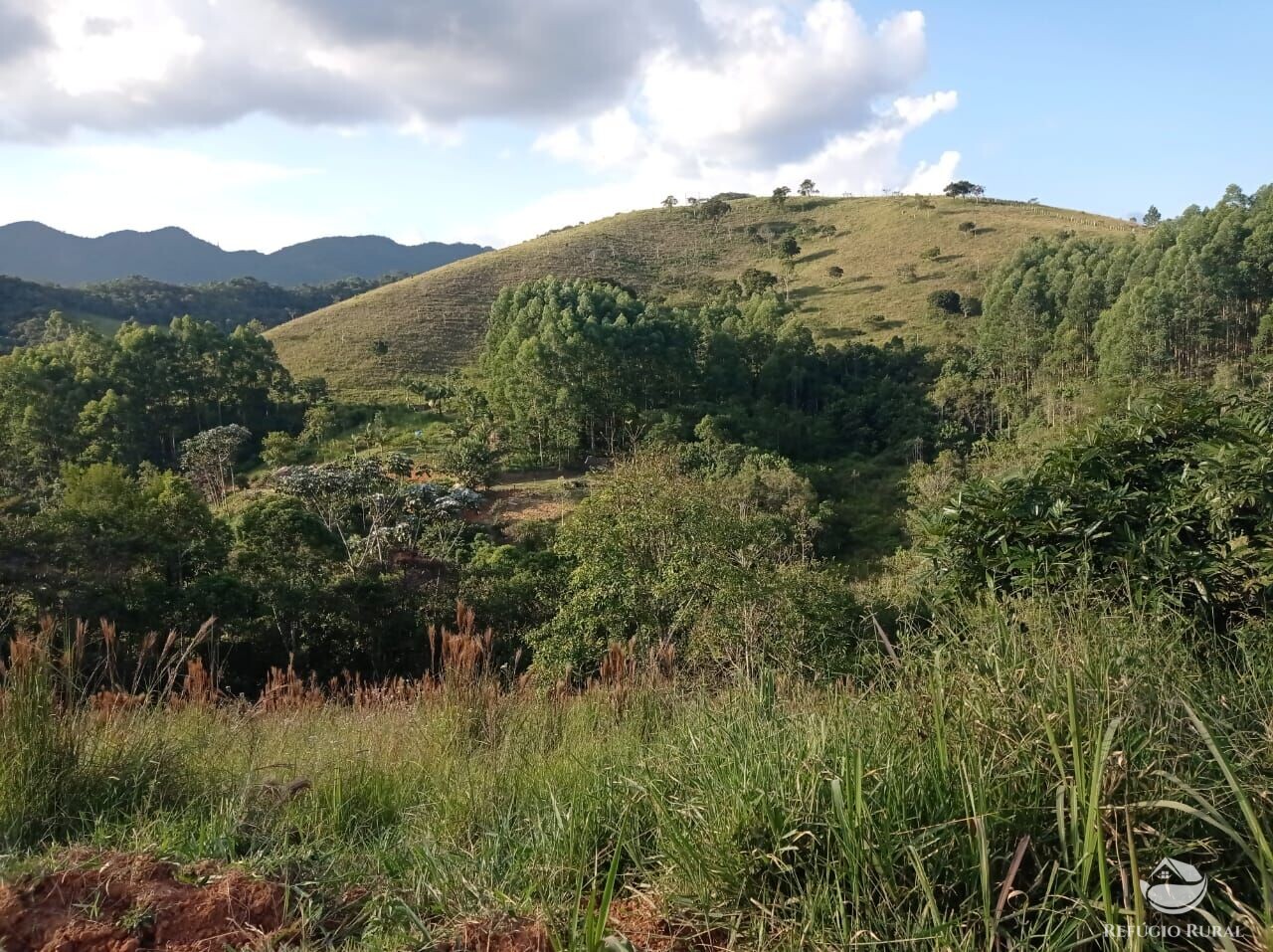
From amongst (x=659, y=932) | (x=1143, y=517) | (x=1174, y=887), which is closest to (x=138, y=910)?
(x=659, y=932)

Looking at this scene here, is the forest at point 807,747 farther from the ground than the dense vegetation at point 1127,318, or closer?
closer

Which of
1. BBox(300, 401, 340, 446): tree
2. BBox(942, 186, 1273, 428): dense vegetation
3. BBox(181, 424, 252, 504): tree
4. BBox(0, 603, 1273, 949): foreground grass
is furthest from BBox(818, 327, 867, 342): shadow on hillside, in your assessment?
BBox(0, 603, 1273, 949): foreground grass

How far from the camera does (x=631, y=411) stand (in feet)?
144

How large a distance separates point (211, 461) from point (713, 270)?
176ft

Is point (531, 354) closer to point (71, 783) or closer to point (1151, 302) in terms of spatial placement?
point (1151, 302)

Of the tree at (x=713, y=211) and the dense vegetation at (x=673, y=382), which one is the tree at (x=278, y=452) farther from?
the tree at (x=713, y=211)

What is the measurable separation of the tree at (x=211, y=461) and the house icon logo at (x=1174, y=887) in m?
39.3

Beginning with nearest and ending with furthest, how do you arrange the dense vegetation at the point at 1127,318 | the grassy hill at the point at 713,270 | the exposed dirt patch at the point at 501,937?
the exposed dirt patch at the point at 501,937
the dense vegetation at the point at 1127,318
the grassy hill at the point at 713,270

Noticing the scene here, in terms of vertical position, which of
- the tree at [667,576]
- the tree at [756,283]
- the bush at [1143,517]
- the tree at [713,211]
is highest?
the tree at [713,211]

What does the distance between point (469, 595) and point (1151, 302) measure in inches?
1605

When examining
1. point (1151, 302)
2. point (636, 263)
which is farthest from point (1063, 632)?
point (636, 263)

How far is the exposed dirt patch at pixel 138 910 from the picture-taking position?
1.90 metres

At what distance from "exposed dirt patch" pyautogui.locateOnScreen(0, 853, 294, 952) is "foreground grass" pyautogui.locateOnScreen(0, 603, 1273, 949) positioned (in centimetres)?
12

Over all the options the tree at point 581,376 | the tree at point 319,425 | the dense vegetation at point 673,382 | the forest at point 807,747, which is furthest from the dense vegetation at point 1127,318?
the forest at point 807,747
